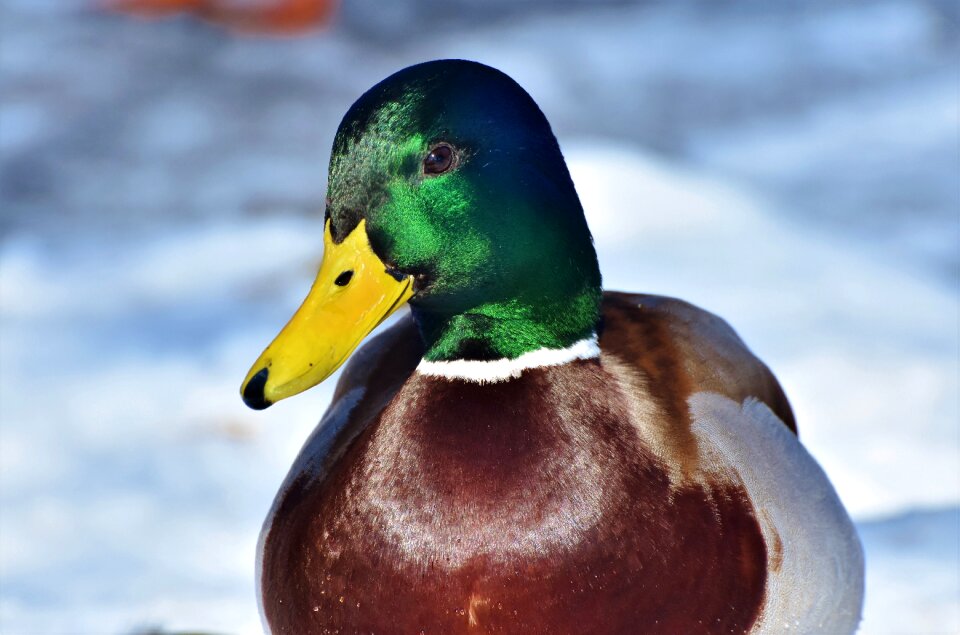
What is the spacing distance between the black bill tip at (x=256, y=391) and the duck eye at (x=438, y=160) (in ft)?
1.14

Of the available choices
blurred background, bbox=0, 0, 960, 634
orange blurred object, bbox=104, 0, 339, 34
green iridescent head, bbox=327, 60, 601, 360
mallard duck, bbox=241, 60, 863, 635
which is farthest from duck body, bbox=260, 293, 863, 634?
orange blurred object, bbox=104, 0, 339, 34

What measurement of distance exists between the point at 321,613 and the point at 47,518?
1.29 meters

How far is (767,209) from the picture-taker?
4.27 meters

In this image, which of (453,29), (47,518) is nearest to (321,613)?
(47,518)

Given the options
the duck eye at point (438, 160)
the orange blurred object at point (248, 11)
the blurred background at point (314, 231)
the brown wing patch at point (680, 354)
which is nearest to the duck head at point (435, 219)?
the duck eye at point (438, 160)

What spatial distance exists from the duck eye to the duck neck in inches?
8.5

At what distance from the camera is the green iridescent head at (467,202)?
1759mm

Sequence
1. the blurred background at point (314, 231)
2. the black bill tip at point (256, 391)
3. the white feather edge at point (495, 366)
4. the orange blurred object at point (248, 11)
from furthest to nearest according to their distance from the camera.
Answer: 1. the orange blurred object at point (248, 11)
2. the blurred background at point (314, 231)
3. the white feather edge at point (495, 366)
4. the black bill tip at point (256, 391)

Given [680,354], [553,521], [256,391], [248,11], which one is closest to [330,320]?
[256,391]

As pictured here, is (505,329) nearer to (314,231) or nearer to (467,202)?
(467,202)

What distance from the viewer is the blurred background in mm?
2902

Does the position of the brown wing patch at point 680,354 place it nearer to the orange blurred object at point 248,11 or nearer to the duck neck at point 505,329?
the duck neck at point 505,329

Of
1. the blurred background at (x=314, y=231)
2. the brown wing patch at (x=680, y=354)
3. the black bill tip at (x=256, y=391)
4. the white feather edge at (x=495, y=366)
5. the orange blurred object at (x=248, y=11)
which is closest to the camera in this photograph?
the black bill tip at (x=256, y=391)

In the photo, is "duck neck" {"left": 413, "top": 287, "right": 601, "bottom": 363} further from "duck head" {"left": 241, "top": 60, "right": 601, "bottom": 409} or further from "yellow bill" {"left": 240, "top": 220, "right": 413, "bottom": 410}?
"yellow bill" {"left": 240, "top": 220, "right": 413, "bottom": 410}
